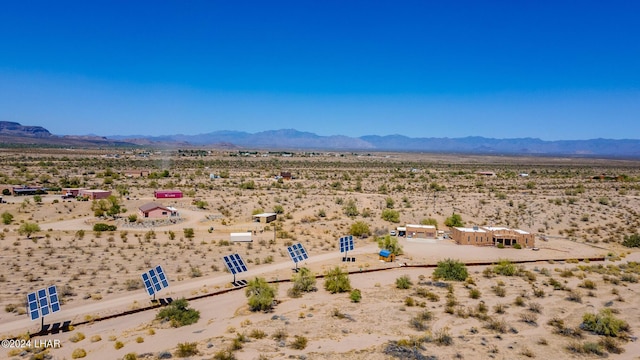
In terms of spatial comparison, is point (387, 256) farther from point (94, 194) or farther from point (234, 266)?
point (94, 194)

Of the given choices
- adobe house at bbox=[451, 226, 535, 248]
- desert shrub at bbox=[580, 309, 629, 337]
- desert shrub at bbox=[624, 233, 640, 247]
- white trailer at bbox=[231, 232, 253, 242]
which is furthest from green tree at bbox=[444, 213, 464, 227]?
desert shrub at bbox=[580, 309, 629, 337]

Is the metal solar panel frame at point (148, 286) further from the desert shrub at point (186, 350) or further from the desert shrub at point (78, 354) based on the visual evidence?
the desert shrub at point (186, 350)

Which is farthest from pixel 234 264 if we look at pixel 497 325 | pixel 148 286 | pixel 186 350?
pixel 497 325

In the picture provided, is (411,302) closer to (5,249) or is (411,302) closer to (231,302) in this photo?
(231,302)

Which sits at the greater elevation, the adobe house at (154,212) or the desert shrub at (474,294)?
the adobe house at (154,212)

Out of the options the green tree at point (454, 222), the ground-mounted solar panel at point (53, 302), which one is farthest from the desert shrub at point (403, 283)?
the green tree at point (454, 222)

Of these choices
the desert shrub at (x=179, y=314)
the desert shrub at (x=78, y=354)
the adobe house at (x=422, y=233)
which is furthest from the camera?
the adobe house at (x=422, y=233)

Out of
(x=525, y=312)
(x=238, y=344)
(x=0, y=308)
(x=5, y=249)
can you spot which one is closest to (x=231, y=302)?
(x=238, y=344)
